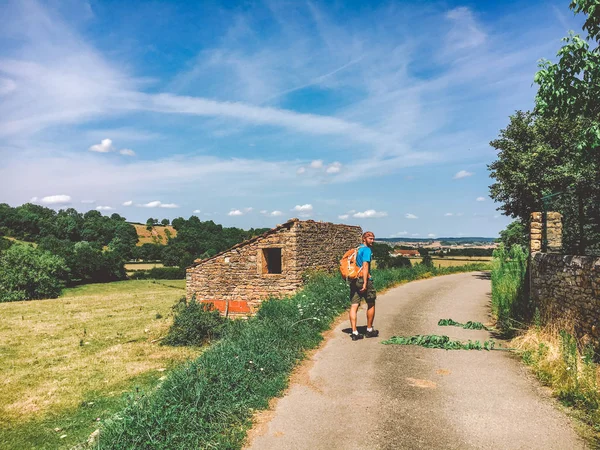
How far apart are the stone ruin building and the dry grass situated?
128 inches

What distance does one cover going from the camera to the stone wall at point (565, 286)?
21.5ft

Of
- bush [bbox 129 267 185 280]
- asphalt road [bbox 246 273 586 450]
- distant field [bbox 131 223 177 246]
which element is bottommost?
bush [bbox 129 267 185 280]

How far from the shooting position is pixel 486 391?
19.2ft

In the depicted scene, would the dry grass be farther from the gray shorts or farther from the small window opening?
the gray shorts

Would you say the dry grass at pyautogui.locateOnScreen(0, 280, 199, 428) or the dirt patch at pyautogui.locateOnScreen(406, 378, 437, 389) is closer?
the dirt patch at pyautogui.locateOnScreen(406, 378, 437, 389)

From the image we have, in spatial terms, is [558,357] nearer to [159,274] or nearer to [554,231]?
[554,231]

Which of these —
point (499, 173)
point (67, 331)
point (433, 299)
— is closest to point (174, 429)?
point (433, 299)

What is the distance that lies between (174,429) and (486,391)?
14.7 ft

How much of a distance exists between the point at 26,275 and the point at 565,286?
46.5m

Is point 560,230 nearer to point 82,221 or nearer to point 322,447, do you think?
point 322,447

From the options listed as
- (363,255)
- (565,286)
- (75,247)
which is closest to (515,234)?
(565,286)

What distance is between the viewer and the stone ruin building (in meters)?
16.9

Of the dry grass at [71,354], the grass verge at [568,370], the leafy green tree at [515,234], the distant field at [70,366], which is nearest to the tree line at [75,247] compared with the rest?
the dry grass at [71,354]

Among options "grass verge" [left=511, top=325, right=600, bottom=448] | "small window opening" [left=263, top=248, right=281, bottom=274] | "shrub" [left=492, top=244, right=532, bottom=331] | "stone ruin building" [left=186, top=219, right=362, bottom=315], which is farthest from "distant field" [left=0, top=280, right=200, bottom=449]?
"shrub" [left=492, top=244, right=532, bottom=331]
